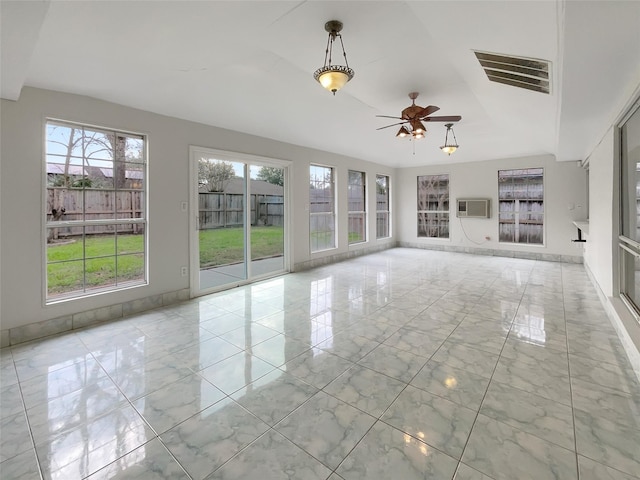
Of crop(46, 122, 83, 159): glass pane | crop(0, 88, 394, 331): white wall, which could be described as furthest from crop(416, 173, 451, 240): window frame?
crop(46, 122, 83, 159): glass pane

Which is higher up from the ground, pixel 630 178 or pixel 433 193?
pixel 433 193

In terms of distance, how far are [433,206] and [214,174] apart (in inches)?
250

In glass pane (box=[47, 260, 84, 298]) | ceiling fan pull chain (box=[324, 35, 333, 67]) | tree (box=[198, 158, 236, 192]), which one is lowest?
glass pane (box=[47, 260, 84, 298])

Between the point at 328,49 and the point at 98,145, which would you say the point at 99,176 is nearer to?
the point at 98,145

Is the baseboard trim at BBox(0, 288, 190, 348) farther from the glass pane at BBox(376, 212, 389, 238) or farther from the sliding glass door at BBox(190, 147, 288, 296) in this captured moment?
the glass pane at BBox(376, 212, 389, 238)

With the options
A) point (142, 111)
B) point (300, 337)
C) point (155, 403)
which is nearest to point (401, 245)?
point (300, 337)

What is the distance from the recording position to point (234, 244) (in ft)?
16.1

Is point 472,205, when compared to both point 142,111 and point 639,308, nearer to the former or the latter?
point 639,308

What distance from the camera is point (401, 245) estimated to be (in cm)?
916

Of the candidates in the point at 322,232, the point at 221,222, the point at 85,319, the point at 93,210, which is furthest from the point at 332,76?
the point at 322,232

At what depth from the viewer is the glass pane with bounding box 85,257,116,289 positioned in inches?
134

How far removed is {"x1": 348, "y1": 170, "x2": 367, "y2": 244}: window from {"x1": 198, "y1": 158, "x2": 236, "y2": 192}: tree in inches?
137

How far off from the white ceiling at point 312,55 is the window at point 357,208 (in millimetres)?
3190

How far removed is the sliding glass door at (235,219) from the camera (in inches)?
173
